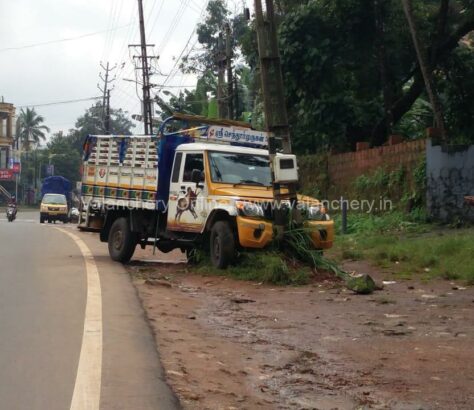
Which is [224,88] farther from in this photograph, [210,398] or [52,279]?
[210,398]

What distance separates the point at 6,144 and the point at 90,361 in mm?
74897

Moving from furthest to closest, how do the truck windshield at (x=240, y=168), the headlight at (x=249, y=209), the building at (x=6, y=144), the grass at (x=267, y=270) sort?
1. the building at (x=6, y=144)
2. the truck windshield at (x=240, y=168)
3. the headlight at (x=249, y=209)
4. the grass at (x=267, y=270)

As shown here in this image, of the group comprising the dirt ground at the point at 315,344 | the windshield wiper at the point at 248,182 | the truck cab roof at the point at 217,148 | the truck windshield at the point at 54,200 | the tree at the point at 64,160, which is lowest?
the dirt ground at the point at 315,344

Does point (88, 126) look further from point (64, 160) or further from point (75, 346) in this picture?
point (75, 346)

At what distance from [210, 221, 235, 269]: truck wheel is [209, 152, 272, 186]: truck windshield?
3.06 feet

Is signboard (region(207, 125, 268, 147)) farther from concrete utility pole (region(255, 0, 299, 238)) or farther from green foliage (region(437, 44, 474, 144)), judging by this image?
green foliage (region(437, 44, 474, 144))

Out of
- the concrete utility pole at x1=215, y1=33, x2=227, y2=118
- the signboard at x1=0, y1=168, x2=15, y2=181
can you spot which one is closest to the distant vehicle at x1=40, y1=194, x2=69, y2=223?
the concrete utility pole at x1=215, y1=33, x2=227, y2=118

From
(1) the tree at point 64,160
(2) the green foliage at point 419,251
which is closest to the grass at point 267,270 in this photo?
(2) the green foliage at point 419,251

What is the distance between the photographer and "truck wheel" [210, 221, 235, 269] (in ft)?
36.1

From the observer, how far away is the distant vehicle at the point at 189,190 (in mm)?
11102

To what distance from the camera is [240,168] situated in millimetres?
12133

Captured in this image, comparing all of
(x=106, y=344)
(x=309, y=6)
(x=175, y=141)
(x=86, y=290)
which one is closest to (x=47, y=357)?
(x=106, y=344)

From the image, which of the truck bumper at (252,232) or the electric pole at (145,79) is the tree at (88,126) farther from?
the truck bumper at (252,232)

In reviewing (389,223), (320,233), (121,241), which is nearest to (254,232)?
(320,233)
